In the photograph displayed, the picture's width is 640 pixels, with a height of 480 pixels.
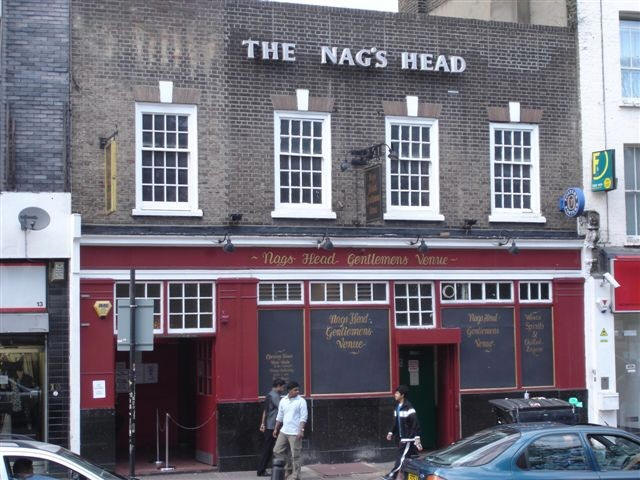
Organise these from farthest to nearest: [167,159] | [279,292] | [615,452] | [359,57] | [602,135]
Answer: [602,135] → [359,57] → [279,292] → [167,159] → [615,452]

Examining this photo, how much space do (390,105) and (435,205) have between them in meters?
2.18

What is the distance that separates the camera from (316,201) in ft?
66.9

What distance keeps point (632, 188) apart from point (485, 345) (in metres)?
4.93

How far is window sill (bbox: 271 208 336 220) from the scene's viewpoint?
19906 millimetres

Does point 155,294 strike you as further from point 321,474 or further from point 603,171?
point 603,171

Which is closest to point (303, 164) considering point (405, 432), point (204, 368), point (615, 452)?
point (204, 368)

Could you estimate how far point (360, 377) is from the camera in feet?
66.5

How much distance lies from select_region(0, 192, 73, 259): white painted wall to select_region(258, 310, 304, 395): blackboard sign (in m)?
3.90

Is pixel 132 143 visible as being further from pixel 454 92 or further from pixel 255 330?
pixel 454 92

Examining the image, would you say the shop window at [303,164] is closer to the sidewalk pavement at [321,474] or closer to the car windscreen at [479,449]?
the sidewalk pavement at [321,474]

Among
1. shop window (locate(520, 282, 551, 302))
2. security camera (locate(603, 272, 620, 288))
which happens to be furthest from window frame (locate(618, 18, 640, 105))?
shop window (locate(520, 282, 551, 302))

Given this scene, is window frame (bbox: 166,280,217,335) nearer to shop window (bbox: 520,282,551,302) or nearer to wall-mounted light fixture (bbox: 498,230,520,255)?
wall-mounted light fixture (bbox: 498,230,520,255)

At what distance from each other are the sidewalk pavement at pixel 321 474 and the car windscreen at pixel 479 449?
5.29 meters

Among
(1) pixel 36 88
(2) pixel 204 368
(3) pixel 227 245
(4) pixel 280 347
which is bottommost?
(2) pixel 204 368
